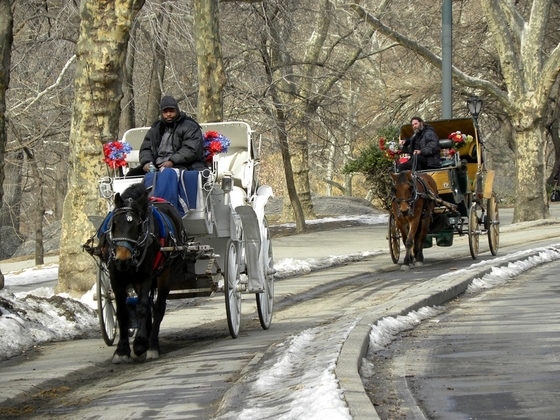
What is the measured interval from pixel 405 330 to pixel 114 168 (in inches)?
143

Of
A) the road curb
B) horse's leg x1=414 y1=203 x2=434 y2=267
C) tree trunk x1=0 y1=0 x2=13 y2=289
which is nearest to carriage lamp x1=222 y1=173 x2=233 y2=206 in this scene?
the road curb

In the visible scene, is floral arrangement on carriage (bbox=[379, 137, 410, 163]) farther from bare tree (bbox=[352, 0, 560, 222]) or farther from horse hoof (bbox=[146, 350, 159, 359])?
bare tree (bbox=[352, 0, 560, 222])

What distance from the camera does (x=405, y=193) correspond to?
60.0 ft

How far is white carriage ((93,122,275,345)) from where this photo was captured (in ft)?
33.9

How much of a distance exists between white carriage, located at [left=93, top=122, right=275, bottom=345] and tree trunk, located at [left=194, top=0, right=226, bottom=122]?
813 centimetres

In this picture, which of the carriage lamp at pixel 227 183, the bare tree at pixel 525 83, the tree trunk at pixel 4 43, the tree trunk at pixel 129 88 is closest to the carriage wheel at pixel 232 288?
the carriage lamp at pixel 227 183

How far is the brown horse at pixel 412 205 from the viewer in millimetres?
18281

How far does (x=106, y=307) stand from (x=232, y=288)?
1277 millimetres

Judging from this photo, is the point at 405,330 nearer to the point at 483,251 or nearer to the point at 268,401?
the point at 268,401

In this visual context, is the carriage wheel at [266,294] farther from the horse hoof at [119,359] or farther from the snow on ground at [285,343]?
the horse hoof at [119,359]

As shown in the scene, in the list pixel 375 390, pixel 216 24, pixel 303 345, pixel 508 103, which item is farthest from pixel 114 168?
pixel 508 103

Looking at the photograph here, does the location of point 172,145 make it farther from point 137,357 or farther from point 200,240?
point 137,357

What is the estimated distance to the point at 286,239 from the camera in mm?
27391

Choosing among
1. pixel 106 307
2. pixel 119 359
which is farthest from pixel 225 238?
pixel 119 359
